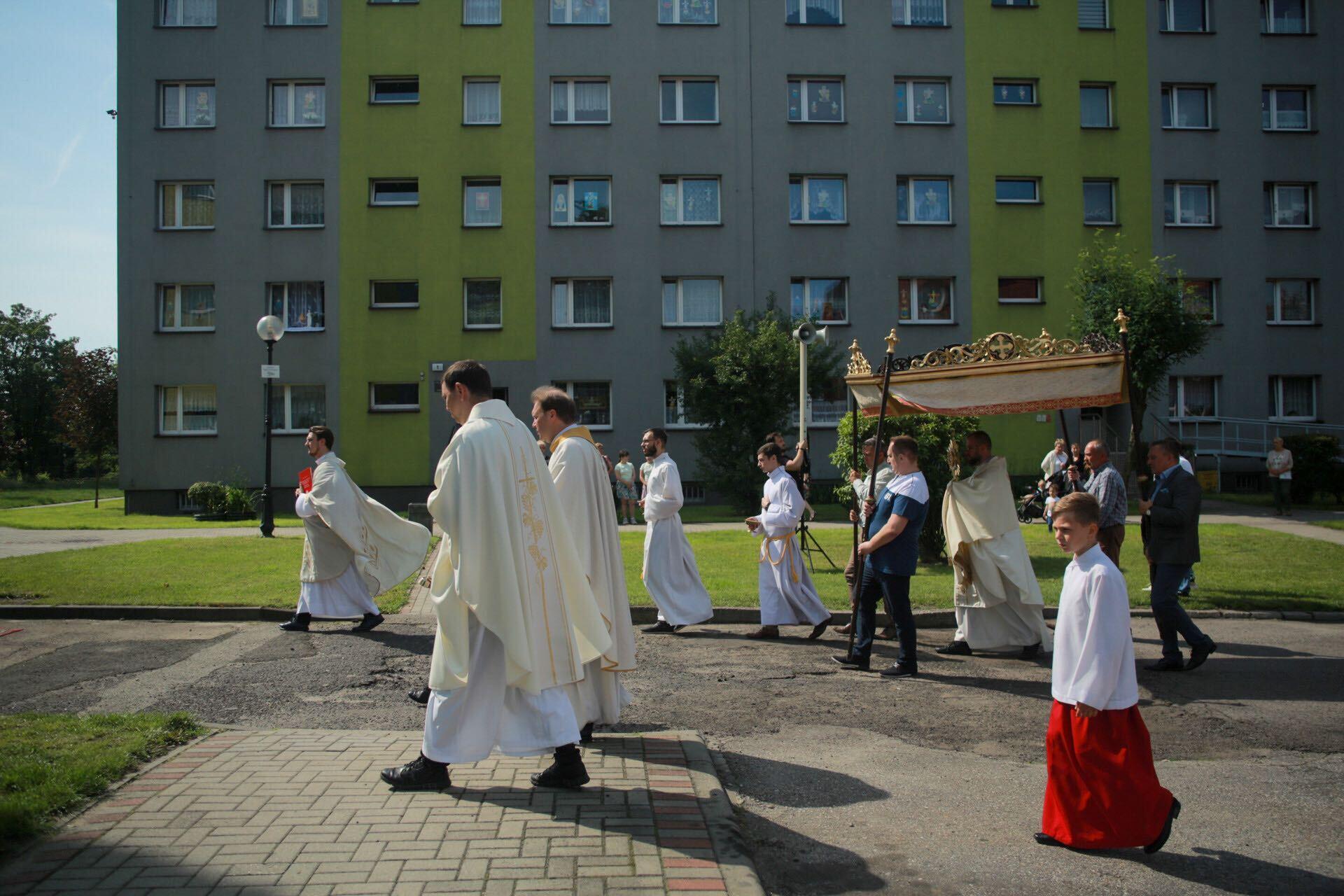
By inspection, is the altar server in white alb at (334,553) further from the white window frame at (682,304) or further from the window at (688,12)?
the window at (688,12)

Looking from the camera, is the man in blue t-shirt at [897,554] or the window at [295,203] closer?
the man in blue t-shirt at [897,554]

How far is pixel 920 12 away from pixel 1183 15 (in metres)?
8.09

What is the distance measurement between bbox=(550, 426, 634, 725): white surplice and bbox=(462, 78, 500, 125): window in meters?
26.2

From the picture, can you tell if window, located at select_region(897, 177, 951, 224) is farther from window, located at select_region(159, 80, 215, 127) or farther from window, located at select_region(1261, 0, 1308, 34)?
window, located at select_region(159, 80, 215, 127)

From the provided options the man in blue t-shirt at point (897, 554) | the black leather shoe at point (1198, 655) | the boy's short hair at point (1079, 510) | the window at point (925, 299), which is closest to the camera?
the boy's short hair at point (1079, 510)

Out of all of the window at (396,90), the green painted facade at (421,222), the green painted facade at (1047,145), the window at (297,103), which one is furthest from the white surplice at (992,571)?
the window at (297,103)

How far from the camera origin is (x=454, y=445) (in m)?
4.81

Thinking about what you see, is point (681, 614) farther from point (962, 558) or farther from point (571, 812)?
point (571, 812)

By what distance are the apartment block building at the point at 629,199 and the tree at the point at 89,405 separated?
7.16m

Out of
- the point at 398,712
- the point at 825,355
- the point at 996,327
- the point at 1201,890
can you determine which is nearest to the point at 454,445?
the point at 398,712

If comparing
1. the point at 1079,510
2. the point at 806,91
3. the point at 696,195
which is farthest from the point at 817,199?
the point at 1079,510

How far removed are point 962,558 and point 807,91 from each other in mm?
24248

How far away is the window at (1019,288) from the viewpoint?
30594 mm

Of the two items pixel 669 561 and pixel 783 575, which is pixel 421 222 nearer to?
pixel 669 561
